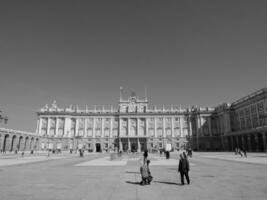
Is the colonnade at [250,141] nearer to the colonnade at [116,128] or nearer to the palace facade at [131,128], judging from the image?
the palace facade at [131,128]

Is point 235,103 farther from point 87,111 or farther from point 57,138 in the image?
point 57,138

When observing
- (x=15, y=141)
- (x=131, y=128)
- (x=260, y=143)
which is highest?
(x=131, y=128)

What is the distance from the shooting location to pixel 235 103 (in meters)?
79.0

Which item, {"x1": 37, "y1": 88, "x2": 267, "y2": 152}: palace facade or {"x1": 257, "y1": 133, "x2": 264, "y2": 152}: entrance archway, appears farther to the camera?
{"x1": 37, "y1": 88, "x2": 267, "y2": 152}: palace facade

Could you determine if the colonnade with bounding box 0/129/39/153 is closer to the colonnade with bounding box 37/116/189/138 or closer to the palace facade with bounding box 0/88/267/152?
the palace facade with bounding box 0/88/267/152

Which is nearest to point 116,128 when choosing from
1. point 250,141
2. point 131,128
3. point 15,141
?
point 131,128

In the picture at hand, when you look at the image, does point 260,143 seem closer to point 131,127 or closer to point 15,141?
point 131,127

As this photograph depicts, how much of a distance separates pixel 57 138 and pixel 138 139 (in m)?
36.4

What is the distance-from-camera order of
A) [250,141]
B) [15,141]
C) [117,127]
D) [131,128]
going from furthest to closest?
[117,127]
[131,128]
[15,141]
[250,141]

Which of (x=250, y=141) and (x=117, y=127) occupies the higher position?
(x=117, y=127)

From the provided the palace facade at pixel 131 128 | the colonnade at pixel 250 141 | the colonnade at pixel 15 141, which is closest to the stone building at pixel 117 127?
the palace facade at pixel 131 128

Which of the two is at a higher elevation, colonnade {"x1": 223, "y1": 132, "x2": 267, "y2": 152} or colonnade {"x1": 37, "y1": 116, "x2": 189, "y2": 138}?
colonnade {"x1": 37, "y1": 116, "x2": 189, "y2": 138}


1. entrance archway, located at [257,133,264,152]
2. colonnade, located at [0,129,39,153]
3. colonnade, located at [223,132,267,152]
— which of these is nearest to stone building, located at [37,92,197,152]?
colonnade, located at [0,129,39,153]

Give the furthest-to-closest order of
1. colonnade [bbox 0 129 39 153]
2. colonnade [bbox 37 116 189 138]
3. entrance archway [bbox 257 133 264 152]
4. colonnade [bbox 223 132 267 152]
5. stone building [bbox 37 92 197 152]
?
colonnade [bbox 37 116 189 138] → stone building [bbox 37 92 197 152] → colonnade [bbox 0 129 39 153] → entrance archway [bbox 257 133 264 152] → colonnade [bbox 223 132 267 152]
